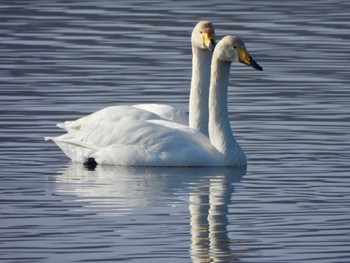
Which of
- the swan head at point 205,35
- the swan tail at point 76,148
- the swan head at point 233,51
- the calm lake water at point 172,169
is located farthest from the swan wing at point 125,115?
the swan head at point 233,51

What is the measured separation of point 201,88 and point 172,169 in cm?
145

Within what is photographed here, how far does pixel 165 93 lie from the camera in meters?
19.3

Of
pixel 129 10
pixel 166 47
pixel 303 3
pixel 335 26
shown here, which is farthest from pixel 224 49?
pixel 303 3

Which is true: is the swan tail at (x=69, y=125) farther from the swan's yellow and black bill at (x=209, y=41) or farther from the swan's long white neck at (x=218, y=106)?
the swan's yellow and black bill at (x=209, y=41)

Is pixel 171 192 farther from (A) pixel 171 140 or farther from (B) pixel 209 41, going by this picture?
(B) pixel 209 41

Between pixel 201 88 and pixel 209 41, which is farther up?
pixel 209 41

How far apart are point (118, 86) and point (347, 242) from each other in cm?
923

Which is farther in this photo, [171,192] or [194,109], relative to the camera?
[194,109]

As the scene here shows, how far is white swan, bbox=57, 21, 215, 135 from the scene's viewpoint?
1552 cm

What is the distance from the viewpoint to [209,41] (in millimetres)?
15906

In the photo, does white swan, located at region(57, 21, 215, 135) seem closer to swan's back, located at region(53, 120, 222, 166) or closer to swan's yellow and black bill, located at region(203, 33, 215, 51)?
swan's yellow and black bill, located at region(203, 33, 215, 51)

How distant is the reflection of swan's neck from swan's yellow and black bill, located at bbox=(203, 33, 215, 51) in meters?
0.23

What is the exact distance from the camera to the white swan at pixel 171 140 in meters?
15.0

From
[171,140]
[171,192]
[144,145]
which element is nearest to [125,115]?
[144,145]
